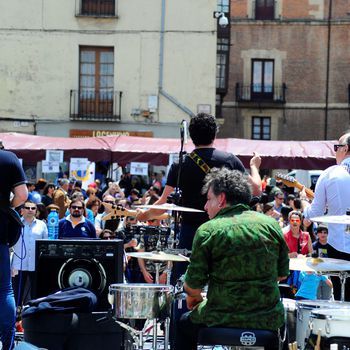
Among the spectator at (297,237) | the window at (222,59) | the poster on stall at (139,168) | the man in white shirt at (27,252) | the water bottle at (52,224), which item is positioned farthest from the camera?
the window at (222,59)

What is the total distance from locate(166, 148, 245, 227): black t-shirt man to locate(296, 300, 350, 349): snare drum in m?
1.24

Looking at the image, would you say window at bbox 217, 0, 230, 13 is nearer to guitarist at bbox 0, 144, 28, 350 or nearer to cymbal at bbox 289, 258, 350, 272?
guitarist at bbox 0, 144, 28, 350

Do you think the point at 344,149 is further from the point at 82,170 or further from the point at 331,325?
the point at 82,170

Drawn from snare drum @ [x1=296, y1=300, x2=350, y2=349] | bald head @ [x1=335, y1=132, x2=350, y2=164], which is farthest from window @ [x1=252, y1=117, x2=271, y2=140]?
snare drum @ [x1=296, y1=300, x2=350, y2=349]

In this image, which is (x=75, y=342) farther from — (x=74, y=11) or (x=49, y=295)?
(x=74, y=11)

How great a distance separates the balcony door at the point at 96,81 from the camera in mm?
→ 27531

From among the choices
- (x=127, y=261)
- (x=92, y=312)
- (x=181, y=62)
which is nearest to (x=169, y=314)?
(x=92, y=312)

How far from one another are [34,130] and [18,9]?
11.9ft

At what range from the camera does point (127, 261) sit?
39.2 ft

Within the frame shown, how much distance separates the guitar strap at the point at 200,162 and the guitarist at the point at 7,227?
1.35 m

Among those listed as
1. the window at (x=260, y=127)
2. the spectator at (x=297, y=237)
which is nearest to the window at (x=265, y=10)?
the window at (x=260, y=127)

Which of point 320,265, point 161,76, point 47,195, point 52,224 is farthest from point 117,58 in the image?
point 320,265

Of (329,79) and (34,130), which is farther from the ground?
(329,79)

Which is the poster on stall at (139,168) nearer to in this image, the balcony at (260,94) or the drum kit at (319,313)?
the drum kit at (319,313)
